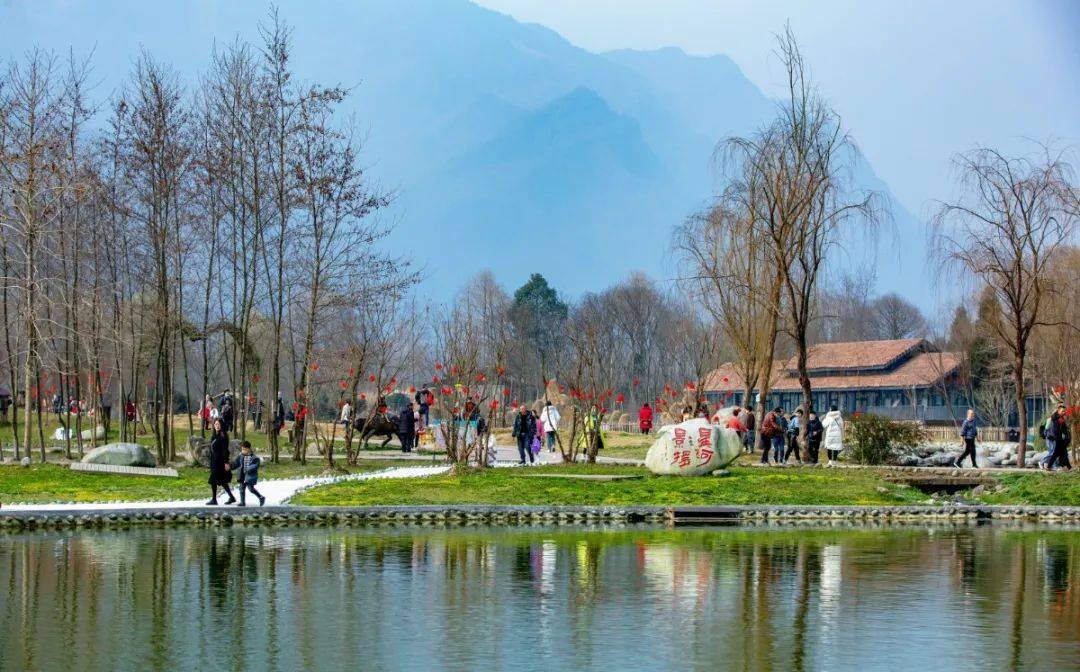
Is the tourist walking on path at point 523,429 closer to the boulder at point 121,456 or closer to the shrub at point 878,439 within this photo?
the shrub at point 878,439

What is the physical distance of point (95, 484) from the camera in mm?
27641

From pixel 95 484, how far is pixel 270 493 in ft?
14.7

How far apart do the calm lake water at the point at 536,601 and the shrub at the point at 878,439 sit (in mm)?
15172

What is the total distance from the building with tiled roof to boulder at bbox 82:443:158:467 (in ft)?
150

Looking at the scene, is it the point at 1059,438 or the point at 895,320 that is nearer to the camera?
the point at 1059,438

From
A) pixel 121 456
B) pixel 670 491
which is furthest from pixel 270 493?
pixel 670 491

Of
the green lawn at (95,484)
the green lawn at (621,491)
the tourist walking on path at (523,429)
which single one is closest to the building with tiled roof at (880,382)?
the tourist walking on path at (523,429)

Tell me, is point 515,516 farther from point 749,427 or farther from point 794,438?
point 749,427

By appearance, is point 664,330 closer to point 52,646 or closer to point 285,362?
point 285,362

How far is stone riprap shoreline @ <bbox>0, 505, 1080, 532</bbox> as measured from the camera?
2136cm

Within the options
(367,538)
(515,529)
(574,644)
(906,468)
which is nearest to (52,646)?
(574,644)

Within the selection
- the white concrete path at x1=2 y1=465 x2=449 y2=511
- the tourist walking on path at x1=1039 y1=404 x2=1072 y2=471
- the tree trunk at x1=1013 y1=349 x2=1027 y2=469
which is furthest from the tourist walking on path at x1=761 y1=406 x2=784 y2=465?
the white concrete path at x1=2 y1=465 x2=449 y2=511

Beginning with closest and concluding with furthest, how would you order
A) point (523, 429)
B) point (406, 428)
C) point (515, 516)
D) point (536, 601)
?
1. point (536, 601)
2. point (515, 516)
3. point (523, 429)
4. point (406, 428)

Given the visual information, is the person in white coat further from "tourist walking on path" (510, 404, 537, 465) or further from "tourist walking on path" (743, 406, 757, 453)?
"tourist walking on path" (510, 404, 537, 465)
